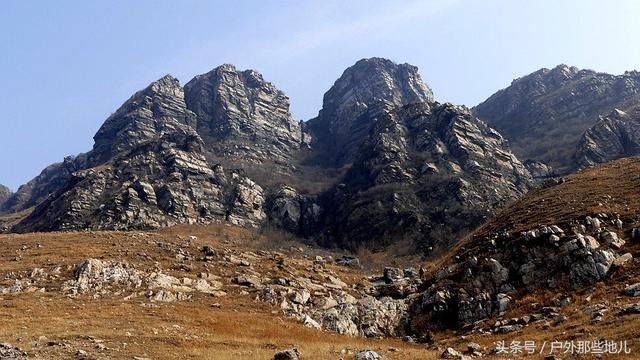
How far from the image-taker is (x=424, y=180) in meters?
111

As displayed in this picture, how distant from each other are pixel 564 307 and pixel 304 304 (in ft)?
61.0

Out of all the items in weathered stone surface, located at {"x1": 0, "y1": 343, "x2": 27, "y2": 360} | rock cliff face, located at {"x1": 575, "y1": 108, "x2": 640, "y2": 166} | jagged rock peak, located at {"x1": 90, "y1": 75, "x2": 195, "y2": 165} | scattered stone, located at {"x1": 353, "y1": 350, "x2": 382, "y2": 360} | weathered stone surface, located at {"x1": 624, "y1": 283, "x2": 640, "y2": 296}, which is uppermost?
jagged rock peak, located at {"x1": 90, "y1": 75, "x2": 195, "y2": 165}

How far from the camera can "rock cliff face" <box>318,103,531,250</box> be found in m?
97.6

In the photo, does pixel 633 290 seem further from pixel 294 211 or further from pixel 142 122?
pixel 142 122

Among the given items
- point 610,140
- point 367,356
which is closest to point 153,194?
point 367,356

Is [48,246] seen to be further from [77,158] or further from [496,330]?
[77,158]

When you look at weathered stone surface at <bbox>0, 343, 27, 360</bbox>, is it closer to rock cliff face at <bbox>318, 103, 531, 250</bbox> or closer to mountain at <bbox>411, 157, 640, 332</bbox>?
mountain at <bbox>411, 157, 640, 332</bbox>

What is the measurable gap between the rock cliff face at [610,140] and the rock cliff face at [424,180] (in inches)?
876

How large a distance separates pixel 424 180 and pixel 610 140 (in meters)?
58.4

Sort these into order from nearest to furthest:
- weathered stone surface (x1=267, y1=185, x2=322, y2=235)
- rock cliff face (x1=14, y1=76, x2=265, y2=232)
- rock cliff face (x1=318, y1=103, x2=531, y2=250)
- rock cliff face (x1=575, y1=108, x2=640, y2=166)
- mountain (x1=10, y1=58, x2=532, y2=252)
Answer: rock cliff face (x1=318, y1=103, x2=531, y2=250) → mountain (x1=10, y1=58, x2=532, y2=252) → rock cliff face (x1=14, y1=76, x2=265, y2=232) → weathered stone surface (x1=267, y1=185, x2=322, y2=235) → rock cliff face (x1=575, y1=108, x2=640, y2=166)

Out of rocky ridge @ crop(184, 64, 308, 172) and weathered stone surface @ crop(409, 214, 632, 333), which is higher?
rocky ridge @ crop(184, 64, 308, 172)

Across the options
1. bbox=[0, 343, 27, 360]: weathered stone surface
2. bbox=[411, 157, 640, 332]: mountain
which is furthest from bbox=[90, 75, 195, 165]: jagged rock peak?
bbox=[0, 343, 27, 360]: weathered stone surface

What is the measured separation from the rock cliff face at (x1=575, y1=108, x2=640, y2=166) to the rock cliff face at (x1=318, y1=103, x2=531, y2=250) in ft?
73.0

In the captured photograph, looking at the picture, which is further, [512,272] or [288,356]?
[512,272]
